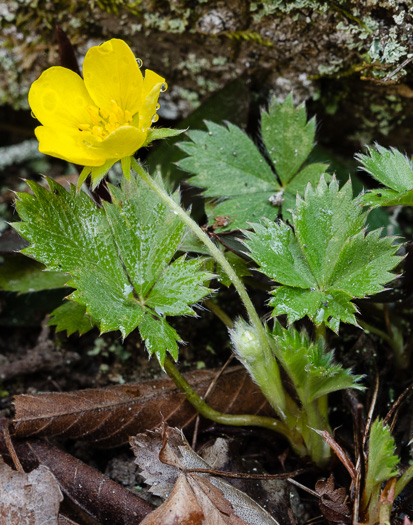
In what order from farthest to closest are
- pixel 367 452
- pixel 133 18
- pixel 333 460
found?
pixel 133 18
pixel 333 460
pixel 367 452

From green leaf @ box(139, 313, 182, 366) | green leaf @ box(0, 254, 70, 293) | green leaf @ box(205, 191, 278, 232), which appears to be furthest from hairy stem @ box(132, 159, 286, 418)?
green leaf @ box(0, 254, 70, 293)

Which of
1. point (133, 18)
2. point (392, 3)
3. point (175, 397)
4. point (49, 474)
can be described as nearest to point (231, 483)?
point (175, 397)

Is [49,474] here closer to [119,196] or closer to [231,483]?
[231,483]

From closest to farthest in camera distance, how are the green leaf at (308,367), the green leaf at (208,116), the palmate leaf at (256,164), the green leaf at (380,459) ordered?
the green leaf at (380,459) → the green leaf at (308,367) → the palmate leaf at (256,164) → the green leaf at (208,116)

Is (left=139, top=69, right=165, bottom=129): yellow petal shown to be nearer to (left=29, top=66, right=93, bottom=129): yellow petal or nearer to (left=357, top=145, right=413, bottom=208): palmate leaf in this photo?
(left=29, top=66, right=93, bottom=129): yellow petal

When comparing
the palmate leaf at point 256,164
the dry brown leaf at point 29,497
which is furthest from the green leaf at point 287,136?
the dry brown leaf at point 29,497

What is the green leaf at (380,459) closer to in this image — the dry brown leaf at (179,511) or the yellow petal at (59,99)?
the dry brown leaf at (179,511)

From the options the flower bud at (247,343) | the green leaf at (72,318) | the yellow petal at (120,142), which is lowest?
the flower bud at (247,343)
